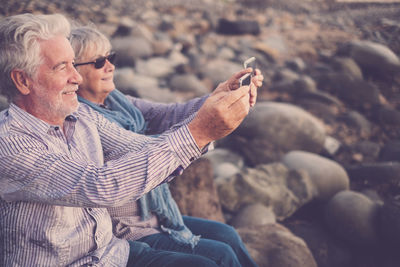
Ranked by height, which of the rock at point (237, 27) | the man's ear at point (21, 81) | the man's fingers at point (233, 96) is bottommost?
the rock at point (237, 27)

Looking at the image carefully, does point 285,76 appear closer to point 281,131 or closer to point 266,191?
point 281,131

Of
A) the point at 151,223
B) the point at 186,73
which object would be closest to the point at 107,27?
the point at 186,73

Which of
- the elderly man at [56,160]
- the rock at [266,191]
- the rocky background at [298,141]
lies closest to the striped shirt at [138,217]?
the elderly man at [56,160]

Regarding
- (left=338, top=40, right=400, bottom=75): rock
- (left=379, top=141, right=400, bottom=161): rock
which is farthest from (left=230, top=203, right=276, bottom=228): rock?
(left=338, top=40, right=400, bottom=75): rock

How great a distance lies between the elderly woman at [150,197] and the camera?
2.10 metres

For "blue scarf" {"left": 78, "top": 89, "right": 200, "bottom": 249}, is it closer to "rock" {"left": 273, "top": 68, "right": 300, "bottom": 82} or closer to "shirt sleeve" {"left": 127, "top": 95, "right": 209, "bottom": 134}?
"shirt sleeve" {"left": 127, "top": 95, "right": 209, "bottom": 134}

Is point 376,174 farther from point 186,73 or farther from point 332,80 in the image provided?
point 186,73

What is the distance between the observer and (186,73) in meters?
8.53

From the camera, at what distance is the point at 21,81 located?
64.1 inches

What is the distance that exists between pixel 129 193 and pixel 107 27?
945 cm

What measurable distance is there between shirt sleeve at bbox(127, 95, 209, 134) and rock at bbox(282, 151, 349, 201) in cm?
258

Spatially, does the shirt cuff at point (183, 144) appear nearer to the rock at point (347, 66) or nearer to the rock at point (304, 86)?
the rock at point (304, 86)

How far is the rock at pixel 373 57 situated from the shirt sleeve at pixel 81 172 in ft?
20.6

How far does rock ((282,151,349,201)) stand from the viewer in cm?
458
